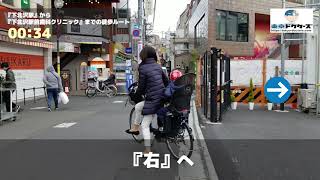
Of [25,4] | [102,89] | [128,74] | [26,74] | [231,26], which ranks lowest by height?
[102,89]

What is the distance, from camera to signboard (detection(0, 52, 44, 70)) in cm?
2061

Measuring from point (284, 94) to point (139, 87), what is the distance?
385 inches

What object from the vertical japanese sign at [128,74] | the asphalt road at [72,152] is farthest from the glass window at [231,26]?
the asphalt road at [72,152]

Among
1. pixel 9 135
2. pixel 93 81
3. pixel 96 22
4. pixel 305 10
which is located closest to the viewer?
pixel 9 135

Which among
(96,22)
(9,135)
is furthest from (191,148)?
(96,22)

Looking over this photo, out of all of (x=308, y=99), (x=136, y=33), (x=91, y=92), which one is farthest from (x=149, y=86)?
(x=136, y=33)

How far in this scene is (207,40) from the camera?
36188mm

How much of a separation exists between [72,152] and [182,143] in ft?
6.45

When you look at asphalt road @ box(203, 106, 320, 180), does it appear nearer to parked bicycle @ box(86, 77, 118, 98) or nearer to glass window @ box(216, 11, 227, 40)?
parked bicycle @ box(86, 77, 118, 98)

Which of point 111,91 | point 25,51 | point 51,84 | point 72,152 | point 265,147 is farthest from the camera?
point 111,91

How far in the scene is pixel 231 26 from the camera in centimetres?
3741

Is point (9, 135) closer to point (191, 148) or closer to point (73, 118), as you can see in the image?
point (73, 118)

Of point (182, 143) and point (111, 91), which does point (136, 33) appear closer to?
point (111, 91)

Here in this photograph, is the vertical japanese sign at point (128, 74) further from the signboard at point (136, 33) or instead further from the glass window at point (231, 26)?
the glass window at point (231, 26)
